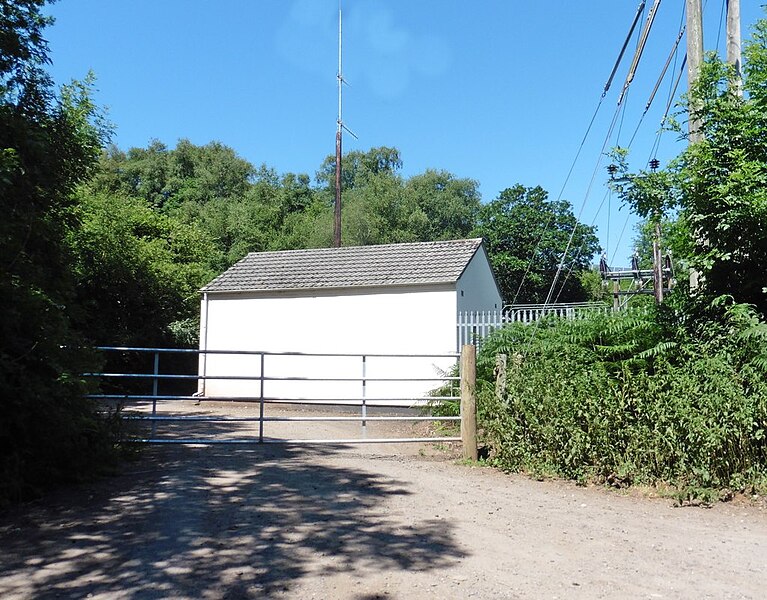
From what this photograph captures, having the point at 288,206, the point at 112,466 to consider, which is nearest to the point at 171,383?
the point at 112,466

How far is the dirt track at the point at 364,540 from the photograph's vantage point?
425 centimetres

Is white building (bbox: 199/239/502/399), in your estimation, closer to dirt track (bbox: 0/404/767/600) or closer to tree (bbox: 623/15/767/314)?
tree (bbox: 623/15/767/314)

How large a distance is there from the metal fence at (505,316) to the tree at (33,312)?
6.58m

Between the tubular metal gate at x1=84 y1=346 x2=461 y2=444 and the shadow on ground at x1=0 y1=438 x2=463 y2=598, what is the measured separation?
1562 millimetres

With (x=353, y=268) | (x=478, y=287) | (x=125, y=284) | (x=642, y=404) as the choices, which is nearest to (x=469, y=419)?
(x=642, y=404)

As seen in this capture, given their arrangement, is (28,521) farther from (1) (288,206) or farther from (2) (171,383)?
(1) (288,206)

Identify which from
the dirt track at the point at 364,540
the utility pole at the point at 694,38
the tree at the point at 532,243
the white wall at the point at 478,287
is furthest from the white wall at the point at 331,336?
the tree at the point at 532,243

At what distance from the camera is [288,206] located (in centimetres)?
4694

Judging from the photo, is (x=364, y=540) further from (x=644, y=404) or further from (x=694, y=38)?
(x=694, y=38)

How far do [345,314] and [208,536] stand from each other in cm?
1168

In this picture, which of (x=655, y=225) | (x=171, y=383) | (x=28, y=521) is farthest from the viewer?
(x=171, y=383)

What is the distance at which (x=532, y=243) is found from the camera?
127 ft

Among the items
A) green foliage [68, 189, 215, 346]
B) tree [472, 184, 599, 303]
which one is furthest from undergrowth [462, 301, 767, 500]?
tree [472, 184, 599, 303]

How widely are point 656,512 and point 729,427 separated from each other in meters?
1.30
